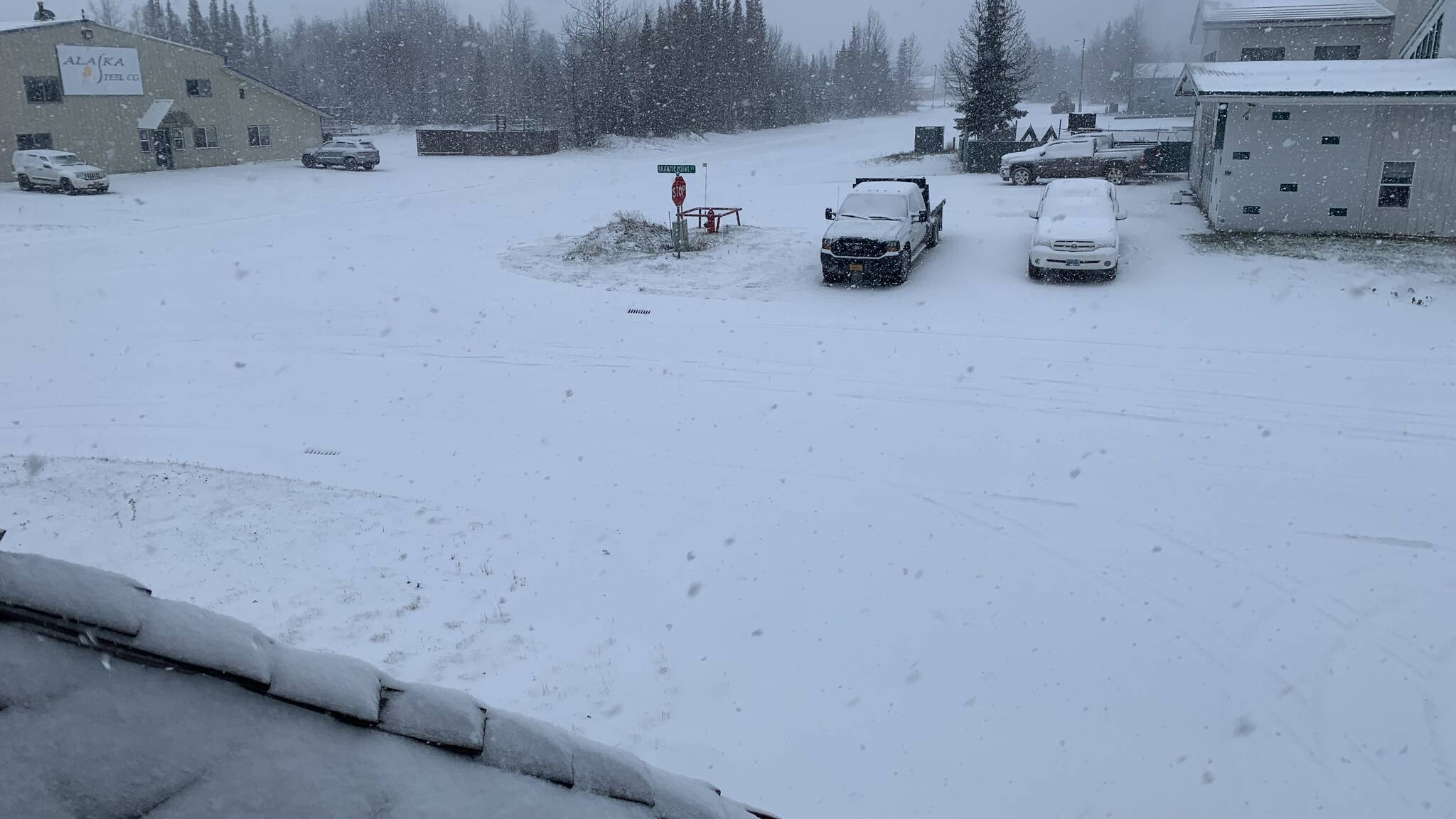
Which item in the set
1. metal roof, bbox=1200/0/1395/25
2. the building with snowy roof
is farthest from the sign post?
metal roof, bbox=1200/0/1395/25

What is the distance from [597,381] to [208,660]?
469 inches

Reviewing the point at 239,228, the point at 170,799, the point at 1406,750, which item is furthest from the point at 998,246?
the point at 170,799

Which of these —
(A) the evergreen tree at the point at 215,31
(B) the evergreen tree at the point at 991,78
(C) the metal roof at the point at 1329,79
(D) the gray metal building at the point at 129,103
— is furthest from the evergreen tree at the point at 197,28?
(C) the metal roof at the point at 1329,79

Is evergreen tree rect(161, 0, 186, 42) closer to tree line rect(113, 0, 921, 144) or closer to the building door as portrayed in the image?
tree line rect(113, 0, 921, 144)

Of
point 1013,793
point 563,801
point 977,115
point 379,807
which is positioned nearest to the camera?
point 379,807

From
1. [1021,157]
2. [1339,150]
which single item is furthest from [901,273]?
[1021,157]

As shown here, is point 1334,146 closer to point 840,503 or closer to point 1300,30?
point 1300,30

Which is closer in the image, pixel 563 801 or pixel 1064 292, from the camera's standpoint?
pixel 563 801

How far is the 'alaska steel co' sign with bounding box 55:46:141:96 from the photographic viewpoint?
1465 inches

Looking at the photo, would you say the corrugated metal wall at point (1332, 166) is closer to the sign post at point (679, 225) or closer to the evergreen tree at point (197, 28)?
the sign post at point (679, 225)

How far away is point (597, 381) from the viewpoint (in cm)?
1345

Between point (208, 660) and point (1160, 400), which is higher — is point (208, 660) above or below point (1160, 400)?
above

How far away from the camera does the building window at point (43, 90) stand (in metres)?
36.2

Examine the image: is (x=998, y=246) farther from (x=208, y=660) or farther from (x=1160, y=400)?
(x=208, y=660)
